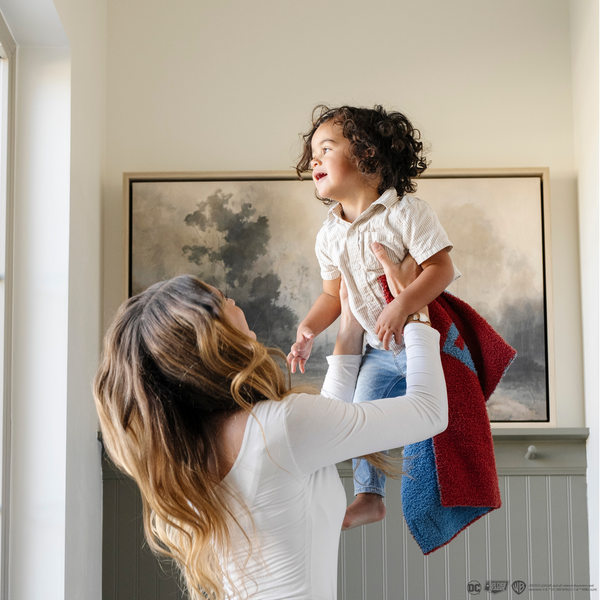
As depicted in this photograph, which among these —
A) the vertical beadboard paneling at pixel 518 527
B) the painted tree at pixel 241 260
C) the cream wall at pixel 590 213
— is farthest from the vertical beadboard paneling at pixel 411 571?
the painted tree at pixel 241 260

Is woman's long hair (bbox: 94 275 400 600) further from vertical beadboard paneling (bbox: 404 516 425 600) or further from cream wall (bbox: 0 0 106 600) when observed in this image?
vertical beadboard paneling (bbox: 404 516 425 600)

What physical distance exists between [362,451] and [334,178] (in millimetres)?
474

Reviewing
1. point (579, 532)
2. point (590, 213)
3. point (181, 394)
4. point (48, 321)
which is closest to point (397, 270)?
point (181, 394)

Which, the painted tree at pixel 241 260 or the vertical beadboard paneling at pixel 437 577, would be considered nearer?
the vertical beadboard paneling at pixel 437 577

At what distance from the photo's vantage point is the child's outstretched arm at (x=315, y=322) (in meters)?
1.11

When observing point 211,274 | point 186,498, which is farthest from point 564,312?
point 186,498

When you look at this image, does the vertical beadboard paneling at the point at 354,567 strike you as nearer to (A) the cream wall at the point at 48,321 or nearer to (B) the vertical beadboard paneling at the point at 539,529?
(B) the vertical beadboard paneling at the point at 539,529

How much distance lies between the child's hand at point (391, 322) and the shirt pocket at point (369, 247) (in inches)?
4.0

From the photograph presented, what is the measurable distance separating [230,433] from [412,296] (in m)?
0.36

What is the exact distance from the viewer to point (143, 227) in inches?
83.4

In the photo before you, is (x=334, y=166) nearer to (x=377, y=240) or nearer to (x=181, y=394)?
(x=377, y=240)

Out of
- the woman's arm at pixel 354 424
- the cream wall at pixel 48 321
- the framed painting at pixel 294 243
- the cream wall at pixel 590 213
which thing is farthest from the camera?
the framed painting at pixel 294 243

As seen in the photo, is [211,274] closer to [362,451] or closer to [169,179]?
[169,179]

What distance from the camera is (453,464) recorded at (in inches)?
37.5
